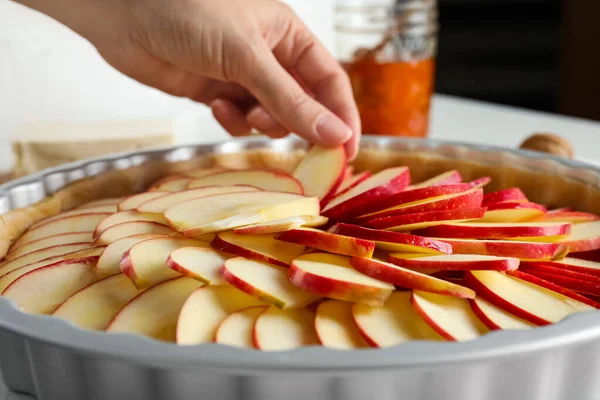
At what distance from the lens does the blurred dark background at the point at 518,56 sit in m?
3.60

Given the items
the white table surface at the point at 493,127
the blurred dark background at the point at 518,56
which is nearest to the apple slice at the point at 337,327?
the white table surface at the point at 493,127

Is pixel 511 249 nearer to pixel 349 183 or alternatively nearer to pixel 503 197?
pixel 503 197

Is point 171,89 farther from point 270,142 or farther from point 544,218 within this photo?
point 544,218

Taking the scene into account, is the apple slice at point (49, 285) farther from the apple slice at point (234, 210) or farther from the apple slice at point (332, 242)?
the apple slice at point (332, 242)

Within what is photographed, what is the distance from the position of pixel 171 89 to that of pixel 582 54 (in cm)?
289

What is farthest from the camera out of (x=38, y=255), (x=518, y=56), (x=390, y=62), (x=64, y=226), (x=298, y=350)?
(x=518, y=56)

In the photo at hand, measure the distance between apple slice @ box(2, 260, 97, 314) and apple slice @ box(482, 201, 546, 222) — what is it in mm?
503

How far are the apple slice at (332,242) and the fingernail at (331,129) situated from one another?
34cm

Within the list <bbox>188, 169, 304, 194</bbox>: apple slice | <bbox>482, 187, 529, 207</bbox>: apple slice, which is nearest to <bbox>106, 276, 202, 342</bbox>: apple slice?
<bbox>188, 169, 304, 194</bbox>: apple slice

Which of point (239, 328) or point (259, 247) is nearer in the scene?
point (239, 328)

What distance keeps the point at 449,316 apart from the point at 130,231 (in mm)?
414

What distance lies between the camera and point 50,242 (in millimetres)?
912

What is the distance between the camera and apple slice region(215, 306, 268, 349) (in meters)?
0.62

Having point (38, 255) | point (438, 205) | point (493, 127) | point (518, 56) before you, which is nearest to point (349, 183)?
point (438, 205)
